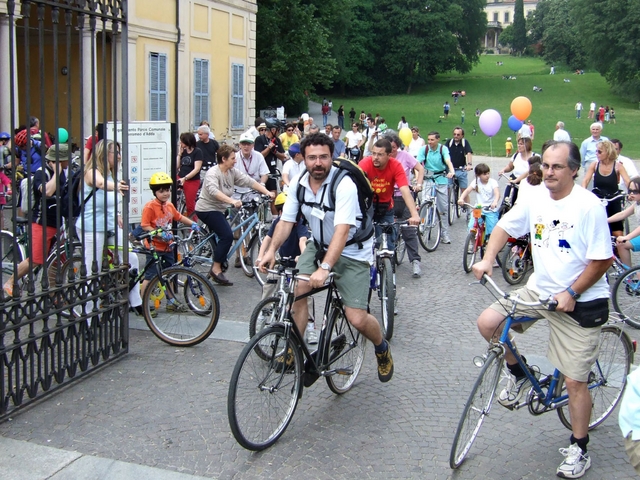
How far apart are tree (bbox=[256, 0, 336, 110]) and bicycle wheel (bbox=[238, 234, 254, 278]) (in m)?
29.6

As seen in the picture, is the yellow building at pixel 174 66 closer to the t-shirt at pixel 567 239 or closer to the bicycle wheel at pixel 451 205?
the bicycle wheel at pixel 451 205

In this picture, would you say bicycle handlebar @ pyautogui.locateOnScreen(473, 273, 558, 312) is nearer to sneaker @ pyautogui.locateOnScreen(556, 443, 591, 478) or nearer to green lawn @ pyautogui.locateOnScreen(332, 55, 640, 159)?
sneaker @ pyautogui.locateOnScreen(556, 443, 591, 478)

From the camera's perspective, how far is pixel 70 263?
5.47 m

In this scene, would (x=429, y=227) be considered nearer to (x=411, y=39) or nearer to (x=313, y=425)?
(x=313, y=425)

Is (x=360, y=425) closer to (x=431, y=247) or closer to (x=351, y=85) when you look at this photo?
(x=431, y=247)

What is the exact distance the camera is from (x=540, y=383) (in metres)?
4.61

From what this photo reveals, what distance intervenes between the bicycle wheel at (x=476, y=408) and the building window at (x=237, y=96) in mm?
21324

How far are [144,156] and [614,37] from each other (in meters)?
62.5

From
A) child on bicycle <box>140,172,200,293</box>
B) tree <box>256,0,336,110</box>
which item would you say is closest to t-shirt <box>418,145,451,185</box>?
child on bicycle <box>140,172,200,293</box>

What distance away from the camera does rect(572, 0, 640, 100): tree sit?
205 ft

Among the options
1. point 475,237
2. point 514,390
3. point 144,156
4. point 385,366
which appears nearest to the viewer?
point 514,390

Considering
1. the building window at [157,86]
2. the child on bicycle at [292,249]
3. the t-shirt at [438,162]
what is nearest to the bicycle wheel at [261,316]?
the child on bicycle at [292,249]

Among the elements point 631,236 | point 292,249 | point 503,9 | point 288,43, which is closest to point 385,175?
point 292,249

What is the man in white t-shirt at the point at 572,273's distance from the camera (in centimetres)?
418
